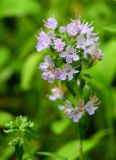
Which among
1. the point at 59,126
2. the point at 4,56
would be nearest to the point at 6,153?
the point at 59,126

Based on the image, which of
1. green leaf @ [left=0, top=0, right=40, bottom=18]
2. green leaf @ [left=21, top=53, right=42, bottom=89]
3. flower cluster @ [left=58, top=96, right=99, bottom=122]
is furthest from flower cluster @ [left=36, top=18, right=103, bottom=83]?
green leaf @ [left=0, top=0, right=40, bottom=18]

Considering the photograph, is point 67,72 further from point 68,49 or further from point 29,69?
point 29,69

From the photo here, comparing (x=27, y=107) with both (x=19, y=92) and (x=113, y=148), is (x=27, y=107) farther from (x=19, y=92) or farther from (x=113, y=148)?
(x=113, y=148)

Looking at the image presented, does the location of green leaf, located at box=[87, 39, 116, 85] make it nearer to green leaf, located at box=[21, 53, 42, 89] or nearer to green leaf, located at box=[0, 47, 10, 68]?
green leaf, located at box=[21, 53, 42, 89]

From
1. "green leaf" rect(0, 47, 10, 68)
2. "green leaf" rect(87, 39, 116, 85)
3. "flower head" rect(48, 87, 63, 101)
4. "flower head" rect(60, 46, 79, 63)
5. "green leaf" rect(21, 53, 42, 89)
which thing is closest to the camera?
"flower head" rect(60, 46, 79, 63)

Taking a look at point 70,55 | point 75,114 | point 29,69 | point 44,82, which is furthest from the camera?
point 44,82

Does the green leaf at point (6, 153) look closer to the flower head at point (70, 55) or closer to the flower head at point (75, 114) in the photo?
the flower head at point (75, 114)
